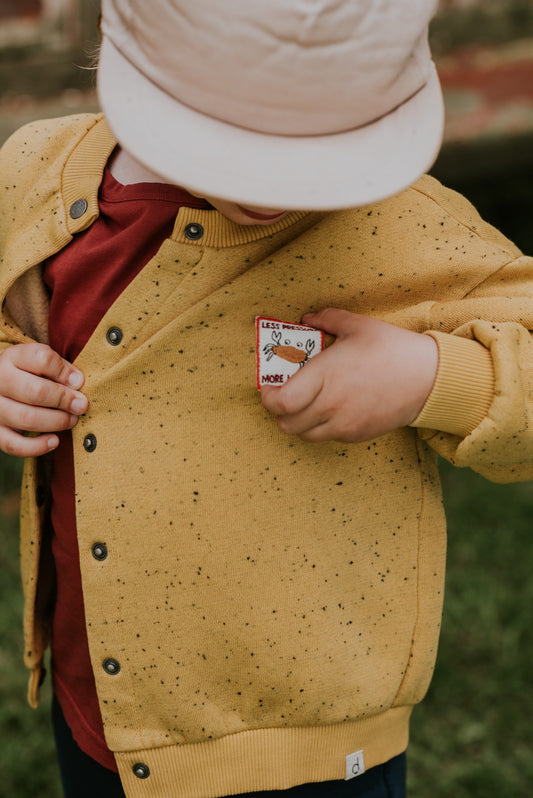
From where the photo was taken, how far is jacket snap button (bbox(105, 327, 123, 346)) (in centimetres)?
108

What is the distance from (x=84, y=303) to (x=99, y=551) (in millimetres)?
316

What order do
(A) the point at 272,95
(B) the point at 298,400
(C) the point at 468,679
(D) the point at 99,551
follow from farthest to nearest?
(C) the point at 468,679 < (D) the point at 99,551 < (B) the point at 298,400 < (A) the point at 272,95

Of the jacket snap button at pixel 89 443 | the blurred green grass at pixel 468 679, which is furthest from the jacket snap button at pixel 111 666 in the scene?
the blurred green grass at pixel 468 679

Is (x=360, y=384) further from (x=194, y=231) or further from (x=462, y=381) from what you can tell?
(x=194, y=231)

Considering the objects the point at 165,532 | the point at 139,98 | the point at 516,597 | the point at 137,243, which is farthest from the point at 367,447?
the point at 516,597

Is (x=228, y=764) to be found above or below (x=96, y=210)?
below

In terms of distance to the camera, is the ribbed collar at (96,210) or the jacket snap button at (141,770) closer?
the ribbed collar at (96,210)

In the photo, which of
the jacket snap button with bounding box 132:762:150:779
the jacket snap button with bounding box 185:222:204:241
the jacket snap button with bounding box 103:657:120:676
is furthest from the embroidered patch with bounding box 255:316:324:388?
the jacket snap button with bounding box 132:762:150:779

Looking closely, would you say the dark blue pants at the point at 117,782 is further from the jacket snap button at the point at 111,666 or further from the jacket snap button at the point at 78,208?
the jacket snap button at the point at 78,208

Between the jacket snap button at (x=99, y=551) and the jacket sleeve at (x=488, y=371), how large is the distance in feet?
1.40

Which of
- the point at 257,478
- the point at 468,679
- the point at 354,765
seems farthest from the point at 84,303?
the point at 468,679

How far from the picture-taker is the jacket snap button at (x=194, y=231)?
1033 millimetres

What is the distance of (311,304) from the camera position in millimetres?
1079

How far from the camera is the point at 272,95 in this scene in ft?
2.49
